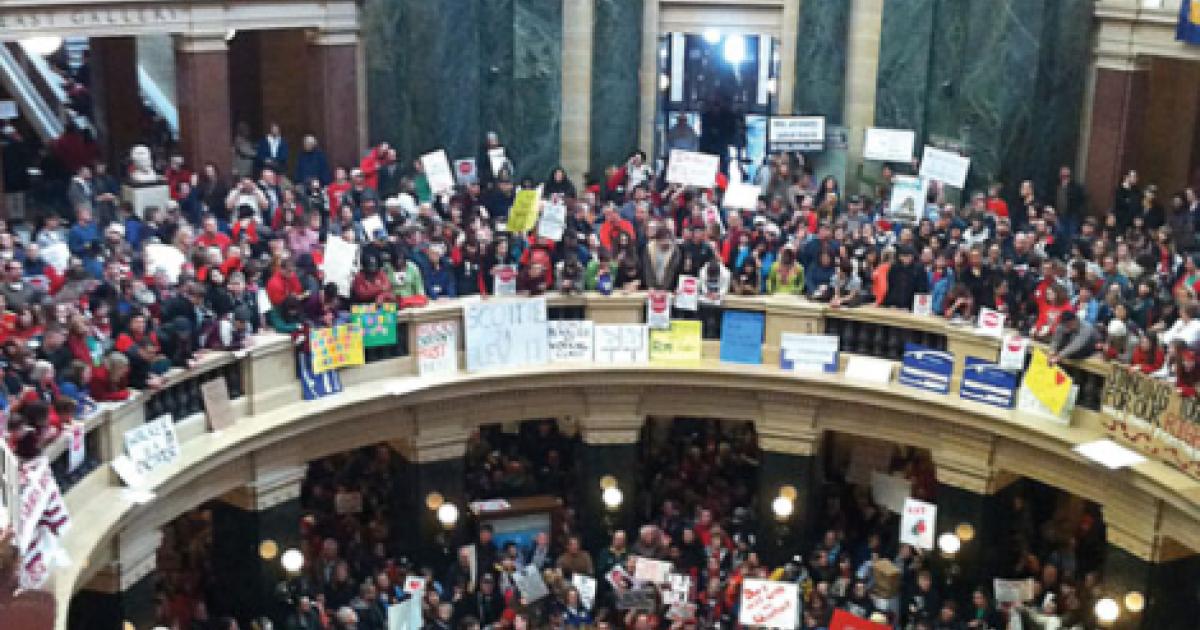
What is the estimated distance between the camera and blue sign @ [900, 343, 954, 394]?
24781mm

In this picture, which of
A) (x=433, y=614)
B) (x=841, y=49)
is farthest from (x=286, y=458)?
(x=841, y=49)

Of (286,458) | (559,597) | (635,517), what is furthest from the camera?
(635,517)

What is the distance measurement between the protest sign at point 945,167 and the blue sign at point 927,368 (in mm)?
4275

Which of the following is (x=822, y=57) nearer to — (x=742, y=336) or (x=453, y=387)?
(x=742, y=336)

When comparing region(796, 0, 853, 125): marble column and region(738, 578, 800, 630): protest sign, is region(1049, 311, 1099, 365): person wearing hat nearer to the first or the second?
region(738, 578, 800, 630): protest sign

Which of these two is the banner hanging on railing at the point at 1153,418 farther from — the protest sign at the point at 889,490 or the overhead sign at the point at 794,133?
the overhead sign at the point at 794,133

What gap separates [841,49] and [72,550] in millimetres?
17611

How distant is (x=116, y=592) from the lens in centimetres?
2028

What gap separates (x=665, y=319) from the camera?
25906mm

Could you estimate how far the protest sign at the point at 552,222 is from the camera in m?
25.2

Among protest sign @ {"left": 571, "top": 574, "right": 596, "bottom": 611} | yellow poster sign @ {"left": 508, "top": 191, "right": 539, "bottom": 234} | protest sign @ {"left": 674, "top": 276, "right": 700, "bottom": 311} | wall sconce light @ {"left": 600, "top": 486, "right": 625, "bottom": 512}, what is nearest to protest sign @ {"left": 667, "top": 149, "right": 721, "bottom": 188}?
protest sign @ {"left": 674, "top": 276, "right": 700, "bottom": 311}

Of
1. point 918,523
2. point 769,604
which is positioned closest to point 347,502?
point 769,604

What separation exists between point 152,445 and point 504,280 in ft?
21.6

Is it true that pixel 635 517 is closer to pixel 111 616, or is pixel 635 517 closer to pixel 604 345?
pixel 604 345
